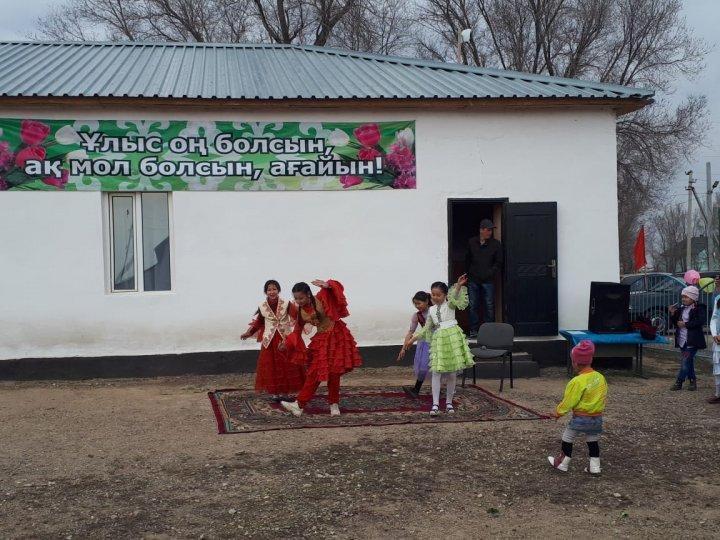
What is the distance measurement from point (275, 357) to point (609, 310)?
5.12m

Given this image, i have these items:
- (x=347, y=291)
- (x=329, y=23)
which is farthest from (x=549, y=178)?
(x=329, y=23)

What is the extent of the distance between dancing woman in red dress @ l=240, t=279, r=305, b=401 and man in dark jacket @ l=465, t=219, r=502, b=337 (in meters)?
3.78

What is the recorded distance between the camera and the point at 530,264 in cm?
1161

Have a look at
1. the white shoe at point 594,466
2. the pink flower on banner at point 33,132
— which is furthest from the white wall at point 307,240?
the white shoe at point 594,466

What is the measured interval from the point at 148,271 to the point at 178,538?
6877 mm

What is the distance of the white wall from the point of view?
35.3 ft

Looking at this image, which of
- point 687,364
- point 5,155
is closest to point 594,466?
point 687,364

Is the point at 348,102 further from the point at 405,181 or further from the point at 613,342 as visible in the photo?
the point at 613,342

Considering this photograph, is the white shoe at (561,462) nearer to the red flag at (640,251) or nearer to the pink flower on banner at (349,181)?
the pink flower on banner at (349,181)

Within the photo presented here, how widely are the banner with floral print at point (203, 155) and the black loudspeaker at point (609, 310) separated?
3146 mm

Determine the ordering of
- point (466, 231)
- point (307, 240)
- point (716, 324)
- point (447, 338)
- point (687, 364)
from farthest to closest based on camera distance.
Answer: point (466, 231) → point (307, 240) → point (687, 364) → point (716, 324) → point (447, 338)

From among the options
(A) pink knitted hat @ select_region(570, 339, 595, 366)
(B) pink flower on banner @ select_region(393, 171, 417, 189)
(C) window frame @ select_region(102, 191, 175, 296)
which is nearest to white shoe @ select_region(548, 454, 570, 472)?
(A) pink knitted hat @ select_region(570, 339, 595, 366)

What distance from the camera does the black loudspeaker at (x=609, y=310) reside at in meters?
11.2

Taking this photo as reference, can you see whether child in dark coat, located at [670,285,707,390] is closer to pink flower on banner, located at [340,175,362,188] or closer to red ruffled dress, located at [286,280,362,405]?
red ruffled dress, located at [286,280,362,405]
